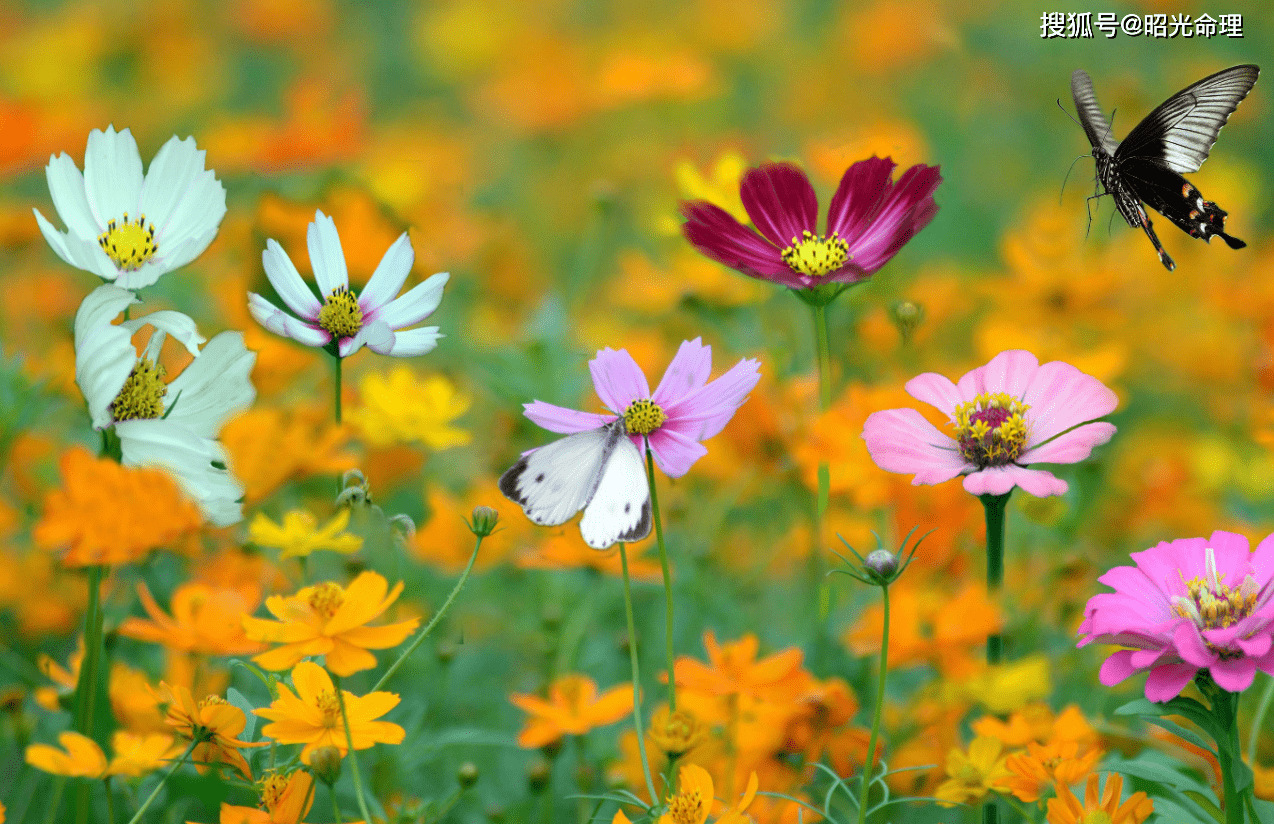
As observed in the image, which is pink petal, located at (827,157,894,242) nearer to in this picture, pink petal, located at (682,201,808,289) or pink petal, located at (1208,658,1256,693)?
pink petal, located at (682,201,808,289)

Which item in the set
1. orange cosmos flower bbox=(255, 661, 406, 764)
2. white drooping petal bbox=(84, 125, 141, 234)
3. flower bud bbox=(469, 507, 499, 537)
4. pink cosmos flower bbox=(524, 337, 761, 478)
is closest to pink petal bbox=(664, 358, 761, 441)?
pink cosmos flower bbox=(524, 337, 761, 478)

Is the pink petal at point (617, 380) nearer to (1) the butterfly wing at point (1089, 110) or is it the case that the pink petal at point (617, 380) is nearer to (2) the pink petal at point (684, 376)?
(2) the pink petal at point (684, 376)

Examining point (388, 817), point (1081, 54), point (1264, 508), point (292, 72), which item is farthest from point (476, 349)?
point (292, 72)

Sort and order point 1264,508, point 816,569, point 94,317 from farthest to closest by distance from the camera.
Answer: point 1264,508, point 816,569, point 94,317

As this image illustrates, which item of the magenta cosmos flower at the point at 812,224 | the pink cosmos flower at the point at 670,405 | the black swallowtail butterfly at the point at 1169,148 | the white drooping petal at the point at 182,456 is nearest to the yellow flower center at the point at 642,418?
the pink cosmos flower at the point at 670,405

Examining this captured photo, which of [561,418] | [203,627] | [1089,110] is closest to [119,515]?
[203,627]

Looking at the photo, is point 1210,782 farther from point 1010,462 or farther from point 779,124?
point 779,124

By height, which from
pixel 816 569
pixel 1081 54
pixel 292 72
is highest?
pixel 292 72
